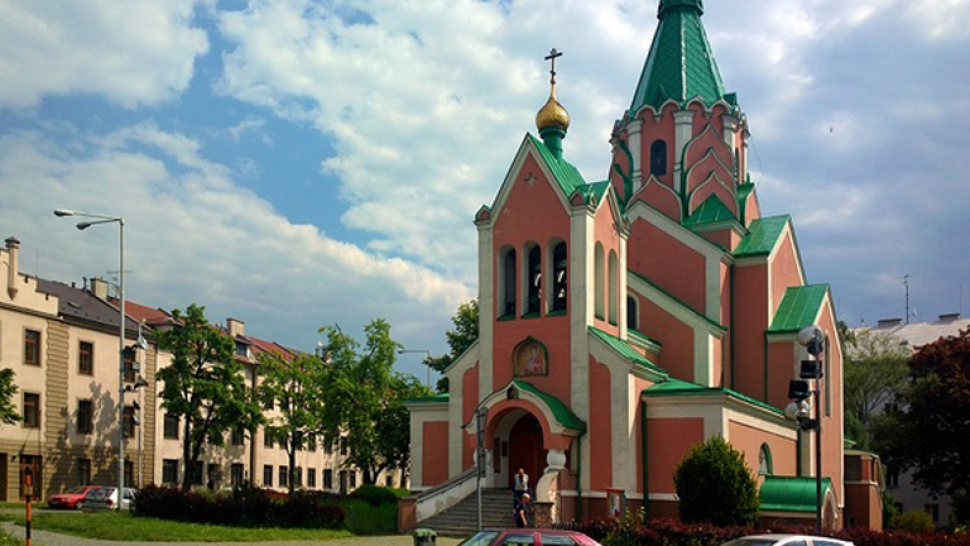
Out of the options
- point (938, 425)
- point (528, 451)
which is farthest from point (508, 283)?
point (938, 425)

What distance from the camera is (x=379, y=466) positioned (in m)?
46.2

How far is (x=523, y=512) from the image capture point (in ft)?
92.9

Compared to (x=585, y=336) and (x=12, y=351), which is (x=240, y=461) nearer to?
(x=12, y=351)

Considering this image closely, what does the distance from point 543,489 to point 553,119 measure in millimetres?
12527

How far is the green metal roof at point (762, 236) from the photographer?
38531 mm

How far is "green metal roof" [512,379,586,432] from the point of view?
29.8m

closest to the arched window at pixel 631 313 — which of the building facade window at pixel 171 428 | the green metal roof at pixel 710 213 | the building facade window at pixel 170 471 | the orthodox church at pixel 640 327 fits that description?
the orthodox church at pixel 640 327

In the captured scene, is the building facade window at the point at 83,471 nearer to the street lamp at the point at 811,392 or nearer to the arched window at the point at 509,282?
the arched window at the point at 509,282

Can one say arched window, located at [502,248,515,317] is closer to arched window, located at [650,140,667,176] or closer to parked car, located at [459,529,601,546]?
arched window, located at [650,140,667,176]

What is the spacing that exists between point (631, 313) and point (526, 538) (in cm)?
2045

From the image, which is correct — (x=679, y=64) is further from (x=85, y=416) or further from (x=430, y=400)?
(x=85, y=416)

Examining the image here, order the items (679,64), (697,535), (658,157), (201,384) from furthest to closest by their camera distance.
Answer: (201,384), (679,64), (658,157), (697,535)

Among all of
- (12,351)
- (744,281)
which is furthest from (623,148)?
(12,351)

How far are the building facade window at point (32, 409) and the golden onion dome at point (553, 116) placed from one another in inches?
997
